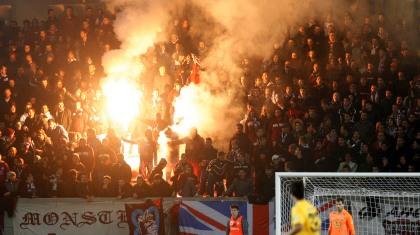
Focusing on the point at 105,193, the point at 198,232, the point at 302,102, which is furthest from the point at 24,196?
the point at 302,102

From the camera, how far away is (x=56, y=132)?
14.6 metres

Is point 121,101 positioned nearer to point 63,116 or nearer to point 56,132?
point 63,116

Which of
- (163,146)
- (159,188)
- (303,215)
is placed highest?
(163,146)

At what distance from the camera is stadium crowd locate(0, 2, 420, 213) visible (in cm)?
1268

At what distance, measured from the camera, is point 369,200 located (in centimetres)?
1171

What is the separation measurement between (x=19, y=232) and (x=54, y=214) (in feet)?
2.24

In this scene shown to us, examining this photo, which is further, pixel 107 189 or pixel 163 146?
pixel 163 146

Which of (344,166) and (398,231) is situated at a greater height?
(344,166)

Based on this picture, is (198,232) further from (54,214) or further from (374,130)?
(374,130)

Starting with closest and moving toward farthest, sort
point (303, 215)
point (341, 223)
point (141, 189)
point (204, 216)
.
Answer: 1. point (303, 215)
2. point (341, 223)
3. point (204, 216)
4. point (141, 189)

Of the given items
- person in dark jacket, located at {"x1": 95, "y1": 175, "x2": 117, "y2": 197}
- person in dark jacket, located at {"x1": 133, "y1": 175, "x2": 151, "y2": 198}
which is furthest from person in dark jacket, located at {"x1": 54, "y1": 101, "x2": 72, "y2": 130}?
person in dark jacket, located at {"x1": 133, "y1": 175, "x2": 151, "y2": 198}

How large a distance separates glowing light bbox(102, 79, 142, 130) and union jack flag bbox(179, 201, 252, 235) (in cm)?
333

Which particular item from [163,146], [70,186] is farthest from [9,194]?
[163,146]

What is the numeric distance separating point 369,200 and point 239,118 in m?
4.11
